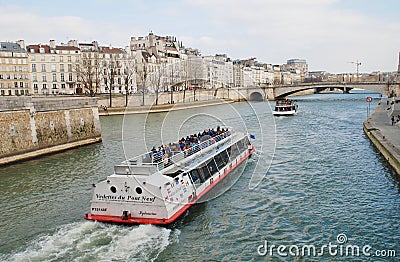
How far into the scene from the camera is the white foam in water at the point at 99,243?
9.66 m

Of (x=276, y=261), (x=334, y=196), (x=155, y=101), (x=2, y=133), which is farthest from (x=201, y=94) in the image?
(x=276, y=261)

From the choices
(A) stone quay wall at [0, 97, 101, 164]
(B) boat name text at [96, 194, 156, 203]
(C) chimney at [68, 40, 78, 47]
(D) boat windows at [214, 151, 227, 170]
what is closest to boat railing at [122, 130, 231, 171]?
(D) boat windows at [214, 151, 227, 170]

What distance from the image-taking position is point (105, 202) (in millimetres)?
11695

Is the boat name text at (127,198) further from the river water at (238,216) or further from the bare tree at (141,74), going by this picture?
the bare tree at (141,74)

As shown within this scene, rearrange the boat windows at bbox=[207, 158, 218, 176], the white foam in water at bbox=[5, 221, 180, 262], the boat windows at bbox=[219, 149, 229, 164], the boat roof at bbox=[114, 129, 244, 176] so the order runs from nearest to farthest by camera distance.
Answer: the white foam in water at bbox=[5, 221, 180, 262]
the boat roof at bbox=[114, 129, 244, 176]
the boat windows at bbox=[207, 158, 218, 176]
the boat windows at bbox=[219, 149, 229, 164]

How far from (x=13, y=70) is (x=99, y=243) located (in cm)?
5887

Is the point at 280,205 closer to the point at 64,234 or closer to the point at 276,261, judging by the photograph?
the point at 276,261

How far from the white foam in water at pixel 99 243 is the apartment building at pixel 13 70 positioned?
2197 inches

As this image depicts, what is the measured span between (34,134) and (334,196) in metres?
16.8

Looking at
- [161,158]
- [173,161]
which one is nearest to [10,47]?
[161,158]

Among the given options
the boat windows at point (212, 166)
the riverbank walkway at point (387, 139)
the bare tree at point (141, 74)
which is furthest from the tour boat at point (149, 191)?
the bare tree at point (141, 74)

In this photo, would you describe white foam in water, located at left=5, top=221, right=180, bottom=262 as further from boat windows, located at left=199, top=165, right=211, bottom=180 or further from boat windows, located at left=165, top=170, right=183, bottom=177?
boat windows, located at left=199, top=165, right=211, bottom=180

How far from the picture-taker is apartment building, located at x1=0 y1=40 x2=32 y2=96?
60.8 meters

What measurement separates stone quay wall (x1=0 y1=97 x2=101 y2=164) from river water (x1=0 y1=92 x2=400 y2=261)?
1.30 meters
